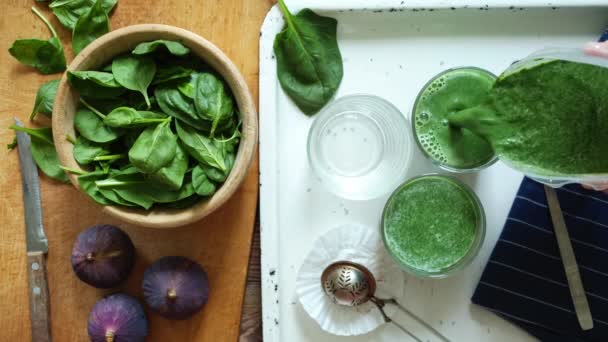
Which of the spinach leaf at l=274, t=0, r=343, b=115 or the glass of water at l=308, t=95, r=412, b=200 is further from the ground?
the spinach leaf at l=274, t=0, r=343, b=115

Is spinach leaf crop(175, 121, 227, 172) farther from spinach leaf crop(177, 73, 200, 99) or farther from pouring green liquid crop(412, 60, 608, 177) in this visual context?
pouring green liquid crop(412, 60, 608, 177)

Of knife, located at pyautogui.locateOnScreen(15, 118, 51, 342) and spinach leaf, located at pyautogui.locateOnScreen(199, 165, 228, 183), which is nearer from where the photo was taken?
spinach leaf, located at pyautogui.locateOnScreen(199, 165, 228, 183)

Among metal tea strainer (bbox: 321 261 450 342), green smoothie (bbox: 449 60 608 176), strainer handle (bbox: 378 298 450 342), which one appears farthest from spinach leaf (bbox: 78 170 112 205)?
green smoothie (bbox: 449 60 608 176)

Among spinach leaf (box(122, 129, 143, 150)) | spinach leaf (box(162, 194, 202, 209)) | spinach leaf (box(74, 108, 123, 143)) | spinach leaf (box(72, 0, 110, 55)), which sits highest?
spinach leaf (box(72, 0, 110, 55))

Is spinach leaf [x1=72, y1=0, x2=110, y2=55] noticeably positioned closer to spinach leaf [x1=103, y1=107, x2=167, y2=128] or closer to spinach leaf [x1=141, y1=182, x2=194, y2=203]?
spinach leaf [x1=103, y1=107, x2=167, y2=128]

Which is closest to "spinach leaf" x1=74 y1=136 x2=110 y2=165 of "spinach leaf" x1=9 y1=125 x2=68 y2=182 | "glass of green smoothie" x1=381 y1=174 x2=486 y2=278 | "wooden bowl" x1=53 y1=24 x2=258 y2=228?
"wooden bowl" x1=53 y1=24 x2=258 y2=228

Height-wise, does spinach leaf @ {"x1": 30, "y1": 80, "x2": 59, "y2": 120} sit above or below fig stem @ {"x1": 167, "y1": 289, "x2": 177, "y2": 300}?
above

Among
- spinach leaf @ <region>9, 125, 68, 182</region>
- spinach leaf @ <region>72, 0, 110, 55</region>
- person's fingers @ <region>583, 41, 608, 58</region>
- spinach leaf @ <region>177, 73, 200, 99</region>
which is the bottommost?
spinach leaf @ <region>9, 125, 68, 182</region>
